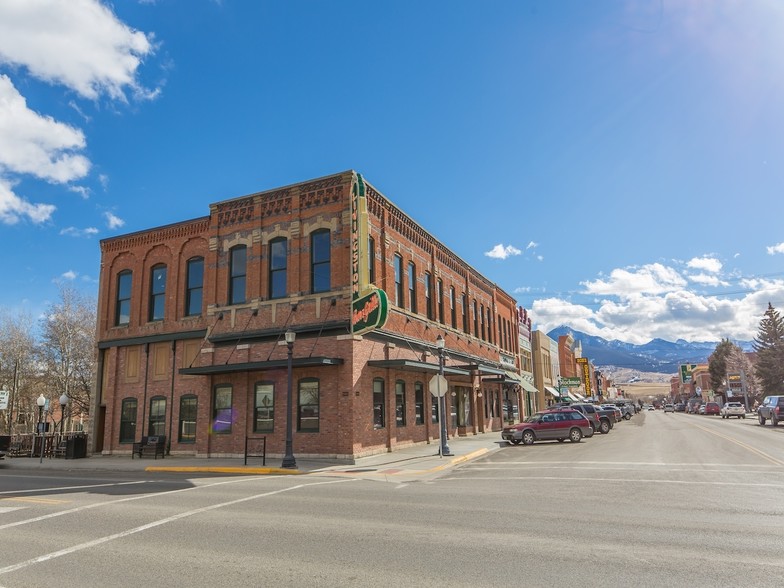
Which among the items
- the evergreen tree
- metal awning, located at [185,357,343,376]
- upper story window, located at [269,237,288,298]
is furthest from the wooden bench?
the evergreen tree

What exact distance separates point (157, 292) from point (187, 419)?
6649 mm

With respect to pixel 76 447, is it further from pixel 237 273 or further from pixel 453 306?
pixel 453 306

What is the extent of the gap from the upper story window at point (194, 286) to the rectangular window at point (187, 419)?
3952 millimetres

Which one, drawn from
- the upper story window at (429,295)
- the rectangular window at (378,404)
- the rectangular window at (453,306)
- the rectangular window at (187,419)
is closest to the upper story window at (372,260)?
the rectangular window at (378,404)

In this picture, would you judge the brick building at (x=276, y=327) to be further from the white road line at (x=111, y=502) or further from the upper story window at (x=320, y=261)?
the white road line at (x=111, y=502)

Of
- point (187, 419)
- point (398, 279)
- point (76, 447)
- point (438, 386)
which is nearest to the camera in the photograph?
point (438, 386)

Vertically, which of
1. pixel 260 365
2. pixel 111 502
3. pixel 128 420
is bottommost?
pixel 111 502

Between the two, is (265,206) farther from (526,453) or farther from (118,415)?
(526,453)

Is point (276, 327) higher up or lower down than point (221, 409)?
higher up

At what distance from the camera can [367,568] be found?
6.11 metres

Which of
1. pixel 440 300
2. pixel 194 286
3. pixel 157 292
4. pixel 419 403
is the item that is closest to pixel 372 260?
pixel 419 403

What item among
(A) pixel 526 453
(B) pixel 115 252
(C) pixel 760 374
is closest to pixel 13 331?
(B) pixel 115 252

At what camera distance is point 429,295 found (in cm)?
2847

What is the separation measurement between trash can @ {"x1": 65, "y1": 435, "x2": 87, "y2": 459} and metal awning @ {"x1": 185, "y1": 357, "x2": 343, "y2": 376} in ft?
20.8
